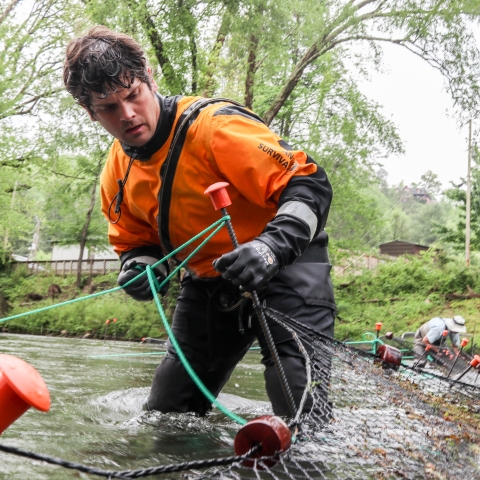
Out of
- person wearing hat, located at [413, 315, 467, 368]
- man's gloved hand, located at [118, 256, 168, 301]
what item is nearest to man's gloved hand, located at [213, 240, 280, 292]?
man's gloved hand, located at [118, 256, 168, 301]

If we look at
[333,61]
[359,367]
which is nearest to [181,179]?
[359,367]

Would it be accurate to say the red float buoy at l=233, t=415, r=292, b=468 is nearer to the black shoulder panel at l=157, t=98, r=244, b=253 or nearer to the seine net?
the seine net

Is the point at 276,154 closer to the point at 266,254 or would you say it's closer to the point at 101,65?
the point at 266,254

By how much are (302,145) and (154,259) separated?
1844 centimetres

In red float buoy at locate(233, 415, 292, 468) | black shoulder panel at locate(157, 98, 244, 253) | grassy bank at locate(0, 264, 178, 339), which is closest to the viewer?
red float buoy at locate(233, 415, 292, 468)

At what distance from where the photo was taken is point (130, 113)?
2.81 meters

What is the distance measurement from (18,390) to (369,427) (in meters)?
2.00

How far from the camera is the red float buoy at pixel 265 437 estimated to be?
5.13 feet

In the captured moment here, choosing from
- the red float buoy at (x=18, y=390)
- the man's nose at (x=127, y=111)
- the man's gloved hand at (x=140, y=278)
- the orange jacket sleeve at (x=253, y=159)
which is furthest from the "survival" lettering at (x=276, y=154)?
the red float buoy at (x=18, y=390)

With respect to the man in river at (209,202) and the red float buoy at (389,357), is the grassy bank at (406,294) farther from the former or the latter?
the man in river at (209,202)

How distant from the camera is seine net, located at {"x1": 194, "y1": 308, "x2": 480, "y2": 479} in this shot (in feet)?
6.75

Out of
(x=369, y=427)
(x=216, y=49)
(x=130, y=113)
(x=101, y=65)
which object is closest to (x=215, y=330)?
(x=369, y=427)

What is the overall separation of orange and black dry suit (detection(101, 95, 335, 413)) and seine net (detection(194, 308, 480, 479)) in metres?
0.16

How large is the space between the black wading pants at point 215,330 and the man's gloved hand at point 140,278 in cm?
15
